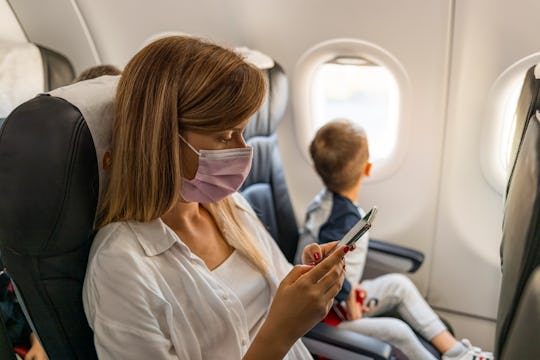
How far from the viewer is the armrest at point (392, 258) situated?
2285mm

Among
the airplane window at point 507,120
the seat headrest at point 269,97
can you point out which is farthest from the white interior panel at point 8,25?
the airplane window at point 507,120

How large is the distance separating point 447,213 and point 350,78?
728 millimetres

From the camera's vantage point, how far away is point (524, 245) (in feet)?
3.62

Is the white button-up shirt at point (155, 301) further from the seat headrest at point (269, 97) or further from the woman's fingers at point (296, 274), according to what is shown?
the seat headrest at point (269, 97)

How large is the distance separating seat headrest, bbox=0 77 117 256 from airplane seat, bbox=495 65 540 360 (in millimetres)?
896

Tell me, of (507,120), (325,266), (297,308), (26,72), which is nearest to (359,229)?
(325,266)

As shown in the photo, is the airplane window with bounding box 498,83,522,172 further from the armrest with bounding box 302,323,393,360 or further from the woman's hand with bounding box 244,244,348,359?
the woman's hand with bounding box 244,244,348,359

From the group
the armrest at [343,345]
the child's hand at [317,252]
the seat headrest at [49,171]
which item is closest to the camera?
the seat headrest at [49,171]

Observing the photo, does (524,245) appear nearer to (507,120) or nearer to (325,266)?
(325,266)

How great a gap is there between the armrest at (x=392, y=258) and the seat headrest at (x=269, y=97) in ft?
2.22

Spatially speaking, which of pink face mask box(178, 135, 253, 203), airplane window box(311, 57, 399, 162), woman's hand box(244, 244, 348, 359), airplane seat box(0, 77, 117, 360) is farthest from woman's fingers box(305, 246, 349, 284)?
airplane window box(311, 57, 399, 162)

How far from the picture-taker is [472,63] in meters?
2.04

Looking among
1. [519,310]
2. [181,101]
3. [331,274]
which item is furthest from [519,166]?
[181,101]

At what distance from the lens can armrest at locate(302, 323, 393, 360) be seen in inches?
64.7
